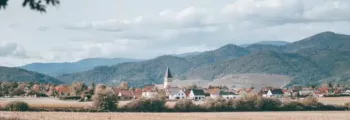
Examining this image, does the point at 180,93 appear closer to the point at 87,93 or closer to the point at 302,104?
the point at 87,93

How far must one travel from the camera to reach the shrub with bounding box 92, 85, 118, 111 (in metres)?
86.5

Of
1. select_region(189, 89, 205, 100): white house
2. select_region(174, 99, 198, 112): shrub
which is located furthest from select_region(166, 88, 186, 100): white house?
select_region(174, 99, 198, 112): shrub

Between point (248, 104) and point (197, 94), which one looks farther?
point (197, 94)

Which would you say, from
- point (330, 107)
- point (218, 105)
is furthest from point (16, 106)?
point (330, 107)

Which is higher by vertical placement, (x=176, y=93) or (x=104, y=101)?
(x=176, y=93)

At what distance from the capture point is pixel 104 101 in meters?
87.0

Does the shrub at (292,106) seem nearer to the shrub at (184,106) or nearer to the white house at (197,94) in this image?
the shrub at (184,106)

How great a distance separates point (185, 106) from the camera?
299 ft

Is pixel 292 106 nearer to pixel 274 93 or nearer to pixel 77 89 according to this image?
pixel 77 89

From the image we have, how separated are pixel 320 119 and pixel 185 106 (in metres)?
29.1

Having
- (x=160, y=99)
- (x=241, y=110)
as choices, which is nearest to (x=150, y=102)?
(x=160, y=99)

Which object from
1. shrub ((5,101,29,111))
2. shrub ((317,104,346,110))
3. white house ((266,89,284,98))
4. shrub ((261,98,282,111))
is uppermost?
white house ((266,89,284,98))

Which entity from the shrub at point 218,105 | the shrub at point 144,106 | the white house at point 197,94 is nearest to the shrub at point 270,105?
the shrub at point 218,105

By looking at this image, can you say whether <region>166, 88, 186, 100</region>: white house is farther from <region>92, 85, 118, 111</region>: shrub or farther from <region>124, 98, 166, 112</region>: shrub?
<region>92, 85, 118, 111</region>: shrub
